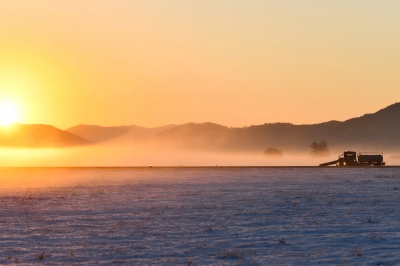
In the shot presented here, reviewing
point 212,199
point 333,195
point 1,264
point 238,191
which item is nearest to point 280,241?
point 1,264

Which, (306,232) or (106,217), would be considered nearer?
(306,232)

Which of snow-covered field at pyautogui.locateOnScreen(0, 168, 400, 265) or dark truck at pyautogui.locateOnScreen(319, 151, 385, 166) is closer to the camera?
snow-covered field at pyautogui.locateOnScreen(0, 168, 400, 265)

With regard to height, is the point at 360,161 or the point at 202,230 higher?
the point at 360,161

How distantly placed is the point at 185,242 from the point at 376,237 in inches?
352

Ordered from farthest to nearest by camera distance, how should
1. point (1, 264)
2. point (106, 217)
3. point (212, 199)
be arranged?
point (212, 199), point (106, 217), point (1, 264)

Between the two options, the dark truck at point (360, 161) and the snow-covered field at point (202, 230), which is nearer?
the snow-covered field at point (202, 230)

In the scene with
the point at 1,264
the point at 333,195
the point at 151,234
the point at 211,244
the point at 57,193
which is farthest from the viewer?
the point at 57,193

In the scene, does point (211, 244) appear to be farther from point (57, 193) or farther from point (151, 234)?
point (57, 193)

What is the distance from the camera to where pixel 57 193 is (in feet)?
163

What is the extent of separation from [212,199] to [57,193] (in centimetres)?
1602

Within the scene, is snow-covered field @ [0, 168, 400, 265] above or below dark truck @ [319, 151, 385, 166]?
below

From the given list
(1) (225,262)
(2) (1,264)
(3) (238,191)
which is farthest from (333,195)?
(2) (1,264)

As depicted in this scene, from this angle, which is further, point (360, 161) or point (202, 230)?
point (360, 161)

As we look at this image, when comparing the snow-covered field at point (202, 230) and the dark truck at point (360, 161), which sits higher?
the dark truck at point (360, 161)
